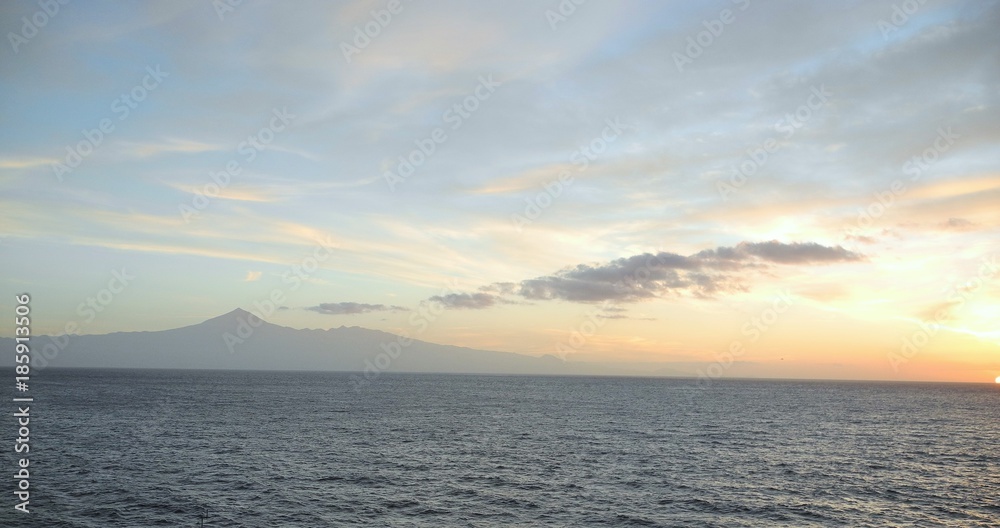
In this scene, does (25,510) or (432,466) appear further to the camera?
(432,466)

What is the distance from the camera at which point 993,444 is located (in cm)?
9425

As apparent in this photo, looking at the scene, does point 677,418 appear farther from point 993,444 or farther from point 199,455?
point 199,455

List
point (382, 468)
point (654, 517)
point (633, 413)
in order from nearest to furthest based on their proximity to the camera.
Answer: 1. point (654, 517)
2. point (382, 468)
3. point (633, 413)

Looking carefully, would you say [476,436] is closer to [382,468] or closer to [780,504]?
[382,468]

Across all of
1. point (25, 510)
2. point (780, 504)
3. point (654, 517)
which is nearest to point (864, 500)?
point (780, 504)

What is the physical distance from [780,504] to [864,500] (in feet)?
30.4

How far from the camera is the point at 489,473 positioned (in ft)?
206

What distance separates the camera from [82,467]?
61594mm

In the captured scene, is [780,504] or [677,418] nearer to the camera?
[780,504]

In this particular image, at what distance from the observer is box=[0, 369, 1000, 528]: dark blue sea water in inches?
1873

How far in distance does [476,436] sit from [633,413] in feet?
196

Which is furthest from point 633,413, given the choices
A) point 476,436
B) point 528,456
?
point 528,456

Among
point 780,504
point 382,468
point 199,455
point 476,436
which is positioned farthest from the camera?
point 476,436

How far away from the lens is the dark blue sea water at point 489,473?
156 ft
